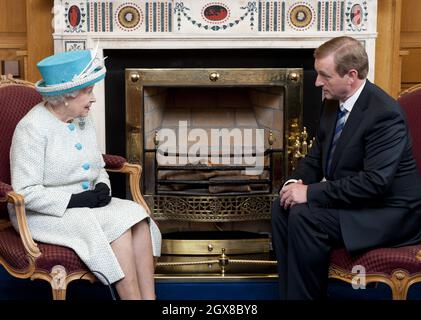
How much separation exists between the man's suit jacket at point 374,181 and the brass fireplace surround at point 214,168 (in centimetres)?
94

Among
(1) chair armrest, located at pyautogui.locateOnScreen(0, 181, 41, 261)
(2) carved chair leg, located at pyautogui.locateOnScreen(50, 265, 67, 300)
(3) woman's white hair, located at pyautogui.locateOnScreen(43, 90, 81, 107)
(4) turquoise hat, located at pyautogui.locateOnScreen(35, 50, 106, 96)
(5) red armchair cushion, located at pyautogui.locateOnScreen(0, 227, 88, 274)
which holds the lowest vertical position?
(2) carved chair leg, located at pyautogui.locateOnScreen(50, 265, 67, 300)

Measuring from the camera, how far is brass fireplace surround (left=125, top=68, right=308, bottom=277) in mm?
3736

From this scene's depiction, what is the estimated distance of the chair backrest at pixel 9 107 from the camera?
9.98ft

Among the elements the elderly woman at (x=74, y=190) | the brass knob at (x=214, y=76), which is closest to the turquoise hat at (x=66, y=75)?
the elderly woman at (x=74, y=190)

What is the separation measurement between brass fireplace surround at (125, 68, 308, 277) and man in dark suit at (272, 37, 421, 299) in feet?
2.95

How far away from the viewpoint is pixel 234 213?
3799 millimetres

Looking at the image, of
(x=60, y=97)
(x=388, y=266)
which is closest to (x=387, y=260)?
(x=388, y=266)

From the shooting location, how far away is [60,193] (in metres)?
2.80

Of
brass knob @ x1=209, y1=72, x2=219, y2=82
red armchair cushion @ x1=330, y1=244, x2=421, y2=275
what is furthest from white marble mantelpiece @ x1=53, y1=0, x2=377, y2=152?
red armchair cushion @ x1=330, y1=244, x2=421, y2=275

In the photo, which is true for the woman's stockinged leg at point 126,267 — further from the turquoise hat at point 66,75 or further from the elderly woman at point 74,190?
the turquoise hat at point 66,75

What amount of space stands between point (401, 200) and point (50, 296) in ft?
5.18

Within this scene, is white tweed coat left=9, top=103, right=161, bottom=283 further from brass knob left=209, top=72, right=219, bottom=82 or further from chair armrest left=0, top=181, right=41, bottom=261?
brass knob left=209, top=72, right=219, bottom=82

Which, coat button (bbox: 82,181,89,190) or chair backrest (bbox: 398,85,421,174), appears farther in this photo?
chair backrest (bbox: 398,85,421,174)

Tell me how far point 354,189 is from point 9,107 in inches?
55.3
